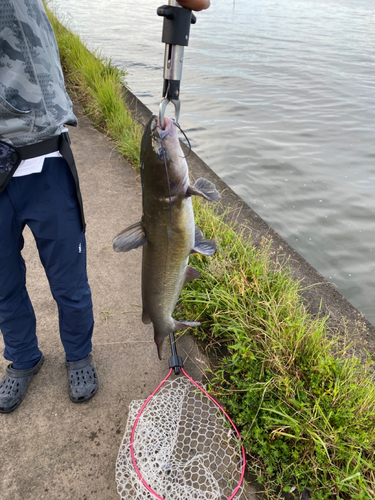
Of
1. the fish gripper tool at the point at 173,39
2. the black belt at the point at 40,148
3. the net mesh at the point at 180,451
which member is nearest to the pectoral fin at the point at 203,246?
the fish gripper tool at the point at 173,39

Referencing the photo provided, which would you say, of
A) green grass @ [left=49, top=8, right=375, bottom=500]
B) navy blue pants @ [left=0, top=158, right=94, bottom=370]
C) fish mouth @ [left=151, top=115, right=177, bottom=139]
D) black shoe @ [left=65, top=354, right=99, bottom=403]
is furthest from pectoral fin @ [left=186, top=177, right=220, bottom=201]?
black shoe @ [left=65, top=354, right=99, bottom=403]

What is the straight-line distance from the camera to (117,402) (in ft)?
7.89

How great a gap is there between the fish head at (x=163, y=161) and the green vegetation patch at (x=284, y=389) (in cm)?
136

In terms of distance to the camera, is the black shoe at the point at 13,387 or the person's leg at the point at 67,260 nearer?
the person's leg at the point at 67,260

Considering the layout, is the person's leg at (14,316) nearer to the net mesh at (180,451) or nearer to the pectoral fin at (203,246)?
the net mesh at (180,451)

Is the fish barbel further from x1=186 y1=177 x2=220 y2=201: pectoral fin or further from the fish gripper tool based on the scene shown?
the fish gripper tool

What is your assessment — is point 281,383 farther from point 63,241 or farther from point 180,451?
point 63,241

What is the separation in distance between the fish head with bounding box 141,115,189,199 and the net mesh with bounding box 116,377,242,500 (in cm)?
147

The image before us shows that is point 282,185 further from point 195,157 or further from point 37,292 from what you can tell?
point 37,292

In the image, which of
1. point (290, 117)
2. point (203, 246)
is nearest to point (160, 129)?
point (203, 246)

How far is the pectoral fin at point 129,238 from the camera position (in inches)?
61.5

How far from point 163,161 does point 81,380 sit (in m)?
1.71

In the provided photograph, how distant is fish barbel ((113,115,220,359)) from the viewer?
1410mm

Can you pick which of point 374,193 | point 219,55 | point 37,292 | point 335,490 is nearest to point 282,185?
point 374,193
